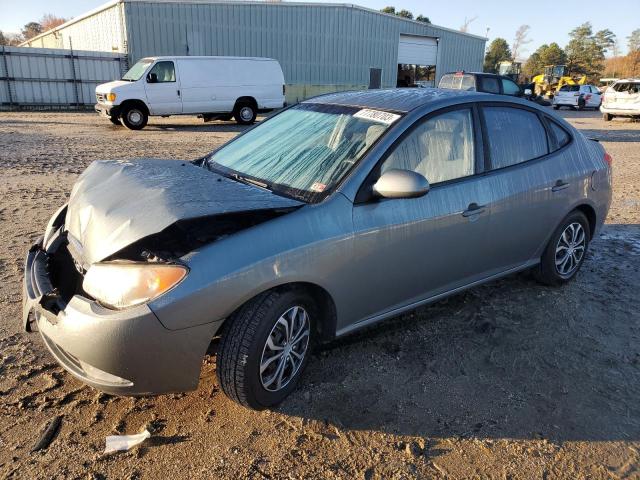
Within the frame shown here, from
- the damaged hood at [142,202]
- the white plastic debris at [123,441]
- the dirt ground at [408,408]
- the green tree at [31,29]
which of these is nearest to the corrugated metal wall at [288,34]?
the dirt ground at [408,408]

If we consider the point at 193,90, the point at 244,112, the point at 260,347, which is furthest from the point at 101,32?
the point at 260,347

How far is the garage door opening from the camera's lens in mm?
32562

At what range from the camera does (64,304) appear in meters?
2.52

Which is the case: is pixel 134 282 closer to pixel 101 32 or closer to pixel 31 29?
pixel 101 32

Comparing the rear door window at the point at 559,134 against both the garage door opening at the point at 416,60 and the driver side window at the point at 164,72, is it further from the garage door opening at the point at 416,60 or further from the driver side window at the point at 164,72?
the garage door opening at the point at 416,60

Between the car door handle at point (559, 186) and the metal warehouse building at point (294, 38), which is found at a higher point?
the metal warehouse building at point (294, 38)

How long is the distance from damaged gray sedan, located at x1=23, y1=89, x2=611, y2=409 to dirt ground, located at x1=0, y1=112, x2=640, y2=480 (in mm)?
289

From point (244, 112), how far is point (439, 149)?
1517 cm

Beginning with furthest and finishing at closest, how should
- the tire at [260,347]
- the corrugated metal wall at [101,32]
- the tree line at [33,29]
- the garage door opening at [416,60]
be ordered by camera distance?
the tree line at [33,29]
the garage door opening at [416,60]
the corrugated metal wall at [101,32]
the tire at [260,347]

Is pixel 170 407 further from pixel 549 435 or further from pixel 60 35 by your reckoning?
pixel 60 35

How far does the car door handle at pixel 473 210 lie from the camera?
3389 millimetres

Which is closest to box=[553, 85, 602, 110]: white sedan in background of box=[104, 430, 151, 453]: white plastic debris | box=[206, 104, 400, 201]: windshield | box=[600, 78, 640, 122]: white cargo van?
box=[600, 78, 640, 122]: white cargo van

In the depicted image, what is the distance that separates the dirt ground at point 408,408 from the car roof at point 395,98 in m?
1.52

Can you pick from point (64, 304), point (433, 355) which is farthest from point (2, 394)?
point (433, 355)
